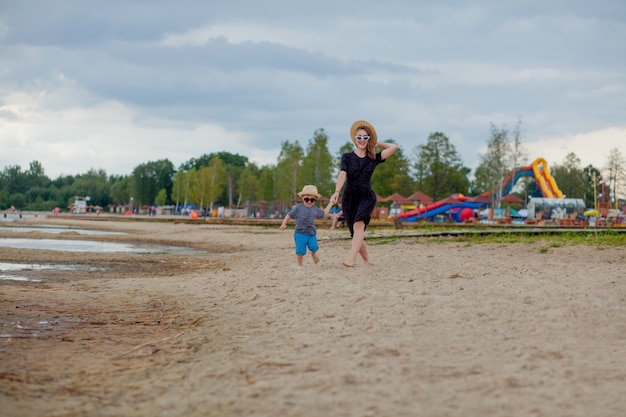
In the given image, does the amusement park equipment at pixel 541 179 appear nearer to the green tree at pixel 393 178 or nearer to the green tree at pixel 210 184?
the green tree at pixel 393 178

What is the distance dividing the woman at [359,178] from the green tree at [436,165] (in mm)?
59117

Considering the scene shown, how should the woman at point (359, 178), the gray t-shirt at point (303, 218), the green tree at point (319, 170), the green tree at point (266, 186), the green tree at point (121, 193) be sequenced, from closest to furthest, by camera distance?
the woman at point (359, 178) < the gray t-shirt at point (303, 218) < the green tree at point (319, 170) < the green tree at point (266, 186) < the green tree at point (121, 193)

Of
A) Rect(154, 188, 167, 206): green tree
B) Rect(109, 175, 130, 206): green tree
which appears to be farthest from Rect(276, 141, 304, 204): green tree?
Rect(109, 175, 130, 206): green tree

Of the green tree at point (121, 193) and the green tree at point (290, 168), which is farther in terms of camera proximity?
the green tree at point (121, 193)

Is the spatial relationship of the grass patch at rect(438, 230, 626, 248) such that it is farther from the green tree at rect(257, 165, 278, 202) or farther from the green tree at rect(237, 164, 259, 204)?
the green tree at rect(237, 164, 259, 204)

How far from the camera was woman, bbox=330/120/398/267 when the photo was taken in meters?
8.21

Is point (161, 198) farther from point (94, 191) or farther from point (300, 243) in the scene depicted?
point (300, 243)

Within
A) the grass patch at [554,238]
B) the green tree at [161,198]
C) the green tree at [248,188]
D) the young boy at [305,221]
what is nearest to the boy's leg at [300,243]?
the young boy at [305,221]

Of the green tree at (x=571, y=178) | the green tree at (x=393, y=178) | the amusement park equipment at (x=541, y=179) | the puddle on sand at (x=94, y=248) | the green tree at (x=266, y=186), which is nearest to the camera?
the puddle on sand at (x=94, y=248)

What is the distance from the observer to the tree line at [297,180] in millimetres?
61031

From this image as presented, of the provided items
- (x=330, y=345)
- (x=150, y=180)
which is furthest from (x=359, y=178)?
(x=150, y=180)

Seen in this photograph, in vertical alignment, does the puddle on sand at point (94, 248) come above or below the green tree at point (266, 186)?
below

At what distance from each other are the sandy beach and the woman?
67 centimetres

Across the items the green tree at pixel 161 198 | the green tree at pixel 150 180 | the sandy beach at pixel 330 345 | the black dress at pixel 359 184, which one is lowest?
the sandy beach at pixel 330 345
